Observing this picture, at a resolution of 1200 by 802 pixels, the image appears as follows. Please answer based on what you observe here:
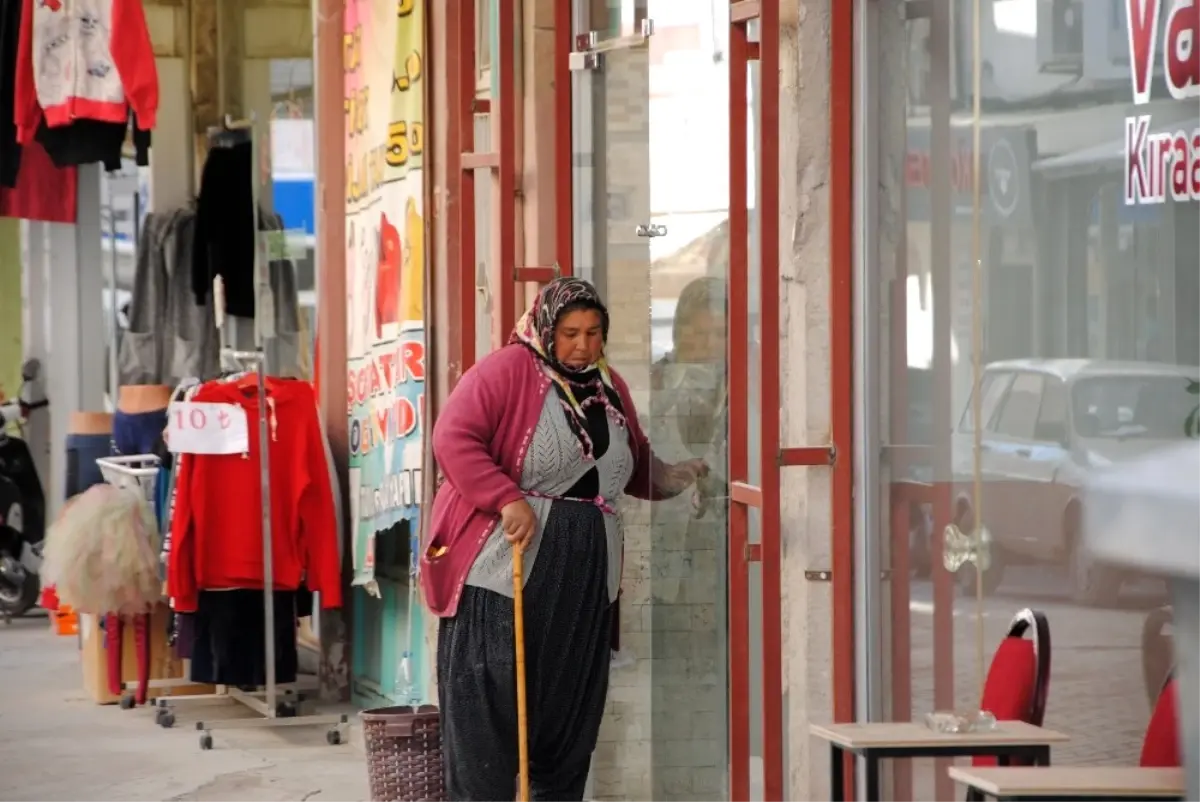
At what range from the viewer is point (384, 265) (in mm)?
7984

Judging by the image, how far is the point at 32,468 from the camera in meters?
11.9

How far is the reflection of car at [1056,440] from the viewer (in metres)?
3.60

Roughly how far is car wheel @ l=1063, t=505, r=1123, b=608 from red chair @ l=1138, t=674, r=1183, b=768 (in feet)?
0.93

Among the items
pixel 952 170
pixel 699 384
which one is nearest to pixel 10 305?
pixel 699 384

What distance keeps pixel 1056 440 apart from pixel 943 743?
747 mm

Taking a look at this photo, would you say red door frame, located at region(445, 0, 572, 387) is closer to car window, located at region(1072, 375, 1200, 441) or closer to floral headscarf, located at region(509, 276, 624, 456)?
floral headscarf, located at region(509, 276, 624, 456)

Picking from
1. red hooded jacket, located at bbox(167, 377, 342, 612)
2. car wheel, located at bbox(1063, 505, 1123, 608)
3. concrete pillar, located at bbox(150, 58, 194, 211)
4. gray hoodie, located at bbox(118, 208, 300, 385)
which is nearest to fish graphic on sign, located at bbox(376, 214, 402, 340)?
red hooded jacket, located at bbox(167, 377, 342, 612)

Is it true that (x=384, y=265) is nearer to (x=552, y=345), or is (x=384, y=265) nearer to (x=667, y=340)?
(x=667, y=340)

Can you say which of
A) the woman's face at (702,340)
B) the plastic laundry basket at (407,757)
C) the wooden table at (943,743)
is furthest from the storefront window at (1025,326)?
the plastic laundry basket at (407,757)

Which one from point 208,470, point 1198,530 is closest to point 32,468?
point 208,470

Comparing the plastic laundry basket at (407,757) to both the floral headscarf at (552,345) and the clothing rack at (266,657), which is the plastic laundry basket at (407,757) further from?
the clothing rack at (266,657)

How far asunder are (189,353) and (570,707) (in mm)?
6285

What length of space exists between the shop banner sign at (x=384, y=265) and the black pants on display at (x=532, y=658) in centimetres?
236

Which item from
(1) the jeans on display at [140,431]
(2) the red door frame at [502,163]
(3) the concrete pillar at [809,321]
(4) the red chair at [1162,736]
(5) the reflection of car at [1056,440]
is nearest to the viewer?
(4) the red chair at [1162,736]
